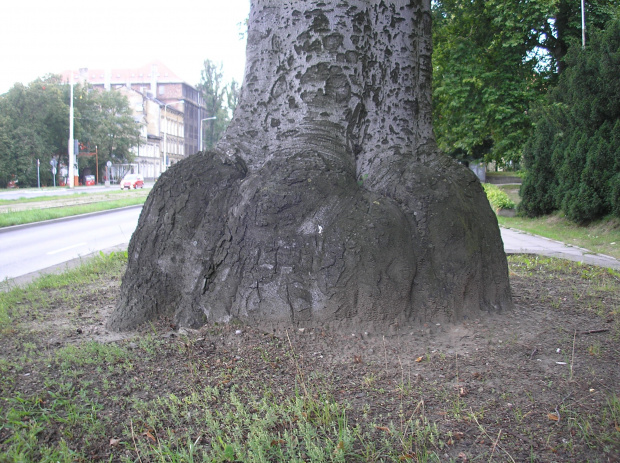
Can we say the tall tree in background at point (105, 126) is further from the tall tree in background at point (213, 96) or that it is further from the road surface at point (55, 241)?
the road surface at point (55, 241)

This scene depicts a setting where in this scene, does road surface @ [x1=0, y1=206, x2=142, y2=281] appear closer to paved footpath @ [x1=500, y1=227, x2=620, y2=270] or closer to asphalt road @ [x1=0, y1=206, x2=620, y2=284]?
asphalt road @ [x1=0, y1=206, x2=620, y2=284]

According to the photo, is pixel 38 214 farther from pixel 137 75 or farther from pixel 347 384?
pixel 137 75

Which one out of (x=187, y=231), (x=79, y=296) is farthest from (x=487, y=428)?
(x=79, y=296)

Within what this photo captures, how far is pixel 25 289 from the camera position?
20.1 ft

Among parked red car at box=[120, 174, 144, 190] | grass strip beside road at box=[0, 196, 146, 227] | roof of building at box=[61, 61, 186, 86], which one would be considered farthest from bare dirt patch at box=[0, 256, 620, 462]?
roof of building at box=[61, 61, 186, 86]

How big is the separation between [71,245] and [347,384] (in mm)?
11799

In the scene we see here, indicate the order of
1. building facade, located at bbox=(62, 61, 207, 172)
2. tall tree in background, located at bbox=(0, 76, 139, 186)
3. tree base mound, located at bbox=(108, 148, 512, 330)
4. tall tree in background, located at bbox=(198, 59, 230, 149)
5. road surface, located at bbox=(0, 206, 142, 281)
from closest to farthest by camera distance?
tree base mound, located at bbox=(108, 148, 512, 330) < road surface, located at bbox=(0, 206, 142, 281) < tall tree in background, located at bbox=(0, 76, 139, 186) < tall tree in background, located at bbox=(198, 59, 230, 149) < building facade, located at bbox=(62, 61, 207, 172)

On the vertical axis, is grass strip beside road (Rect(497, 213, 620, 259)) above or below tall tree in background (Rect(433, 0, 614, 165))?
below

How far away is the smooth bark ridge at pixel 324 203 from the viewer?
151 inches

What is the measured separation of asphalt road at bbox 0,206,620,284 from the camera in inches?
351

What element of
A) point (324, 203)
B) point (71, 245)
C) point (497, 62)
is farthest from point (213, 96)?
point (324, 203)

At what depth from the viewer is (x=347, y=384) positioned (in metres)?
3.09

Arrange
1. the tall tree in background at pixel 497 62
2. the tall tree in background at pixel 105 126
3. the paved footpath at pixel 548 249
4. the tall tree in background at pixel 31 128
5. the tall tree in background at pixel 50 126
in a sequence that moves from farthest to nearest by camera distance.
Result: 1. the tall tree in background at pixel 105 126
2. the tall tree in background at pixel 50 126
3. the tall tree in background at pixel 31 128
4. the tall tree in background at pixel 497 62
5. the paved footpath at pixel 548 249

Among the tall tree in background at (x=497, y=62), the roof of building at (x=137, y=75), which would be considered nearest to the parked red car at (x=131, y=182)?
the tall tree in background at (x=497, y=62)
